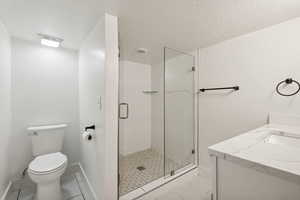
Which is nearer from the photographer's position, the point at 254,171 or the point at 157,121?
the point at 254,171

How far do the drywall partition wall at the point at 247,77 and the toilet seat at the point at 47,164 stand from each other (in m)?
2.04

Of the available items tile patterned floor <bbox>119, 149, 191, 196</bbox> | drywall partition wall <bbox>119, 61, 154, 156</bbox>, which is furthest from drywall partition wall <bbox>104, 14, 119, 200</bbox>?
drywall partition wall <bbox>119, 61, 154, 156</bbox>

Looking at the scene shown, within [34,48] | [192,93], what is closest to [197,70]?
[192,93]

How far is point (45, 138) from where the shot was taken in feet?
5.88

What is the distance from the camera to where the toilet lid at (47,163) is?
1402 mm

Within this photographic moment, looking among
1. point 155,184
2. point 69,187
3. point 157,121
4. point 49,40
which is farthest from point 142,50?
point 69,187

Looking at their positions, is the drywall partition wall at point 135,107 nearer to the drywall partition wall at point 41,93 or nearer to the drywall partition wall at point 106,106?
the drywall partition wall at point 41,93

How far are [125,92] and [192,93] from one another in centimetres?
140

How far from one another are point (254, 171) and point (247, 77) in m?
1.43

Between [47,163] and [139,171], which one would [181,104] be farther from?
[47,163]

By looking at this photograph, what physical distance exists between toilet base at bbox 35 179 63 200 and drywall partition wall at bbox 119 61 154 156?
1.31 meters

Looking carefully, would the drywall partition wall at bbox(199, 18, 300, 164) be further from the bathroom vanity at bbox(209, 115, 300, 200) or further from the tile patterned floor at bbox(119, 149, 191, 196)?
the bathroom vanity at bbox(209, 115, 300, 200)

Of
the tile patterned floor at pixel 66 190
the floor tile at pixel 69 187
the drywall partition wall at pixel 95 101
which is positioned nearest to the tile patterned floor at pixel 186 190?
the drywall partition wall at pixel 95 101

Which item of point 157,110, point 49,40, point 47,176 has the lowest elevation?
point 47,176
